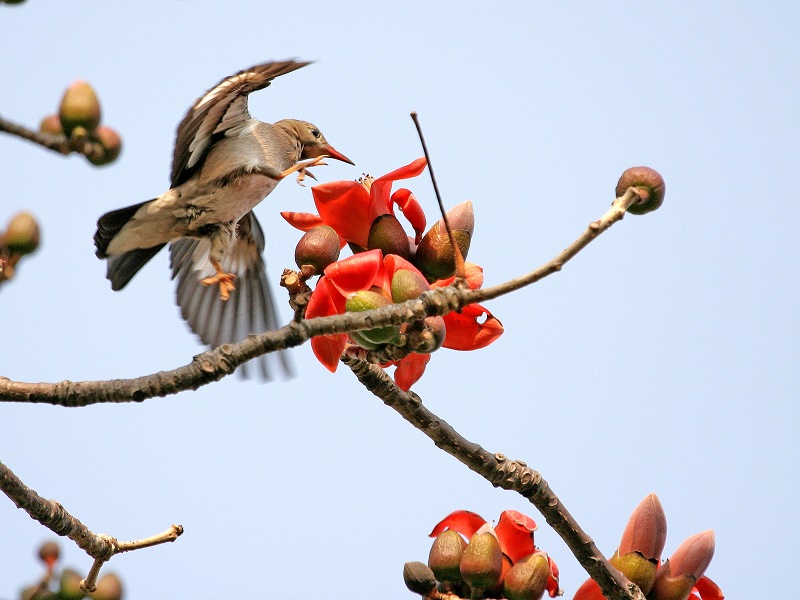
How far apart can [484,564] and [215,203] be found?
274cm

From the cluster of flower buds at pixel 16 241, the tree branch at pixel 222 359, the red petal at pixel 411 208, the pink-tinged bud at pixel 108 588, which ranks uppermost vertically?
the red petal at pixel 411 208

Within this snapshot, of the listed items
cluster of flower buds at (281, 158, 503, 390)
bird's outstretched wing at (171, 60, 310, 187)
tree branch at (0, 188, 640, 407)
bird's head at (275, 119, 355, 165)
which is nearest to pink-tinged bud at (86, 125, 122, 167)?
tree branch at (0, 188, 640, 407)

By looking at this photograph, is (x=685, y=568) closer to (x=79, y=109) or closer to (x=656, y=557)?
(x=656, y=557)

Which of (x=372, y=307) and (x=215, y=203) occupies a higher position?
(x=215, y=203)

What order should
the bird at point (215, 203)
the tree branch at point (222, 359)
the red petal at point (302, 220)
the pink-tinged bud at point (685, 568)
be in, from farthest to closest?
the bird at point (215, 203), the red petal at point (302, 220), the pink-tinged bud at point (685, 568), the tree branch at point (222, 359)

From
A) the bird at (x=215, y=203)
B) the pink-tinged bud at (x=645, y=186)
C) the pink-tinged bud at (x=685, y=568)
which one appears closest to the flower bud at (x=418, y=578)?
the pink-tinged bud at (x=685, y=568)

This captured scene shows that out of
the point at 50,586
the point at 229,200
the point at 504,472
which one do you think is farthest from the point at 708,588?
the point at 229,200

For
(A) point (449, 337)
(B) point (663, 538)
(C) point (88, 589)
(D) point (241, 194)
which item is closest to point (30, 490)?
(C) point (88, 589)

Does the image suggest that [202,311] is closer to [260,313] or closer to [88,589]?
[260,313]

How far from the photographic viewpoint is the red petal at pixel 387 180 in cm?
276

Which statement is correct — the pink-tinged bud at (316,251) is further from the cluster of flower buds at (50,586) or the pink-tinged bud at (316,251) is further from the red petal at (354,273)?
the cluster of flower buds at (50,586)

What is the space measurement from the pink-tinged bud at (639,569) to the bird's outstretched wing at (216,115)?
2386 mm

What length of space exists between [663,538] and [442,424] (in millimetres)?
692

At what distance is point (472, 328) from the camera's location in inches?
107
